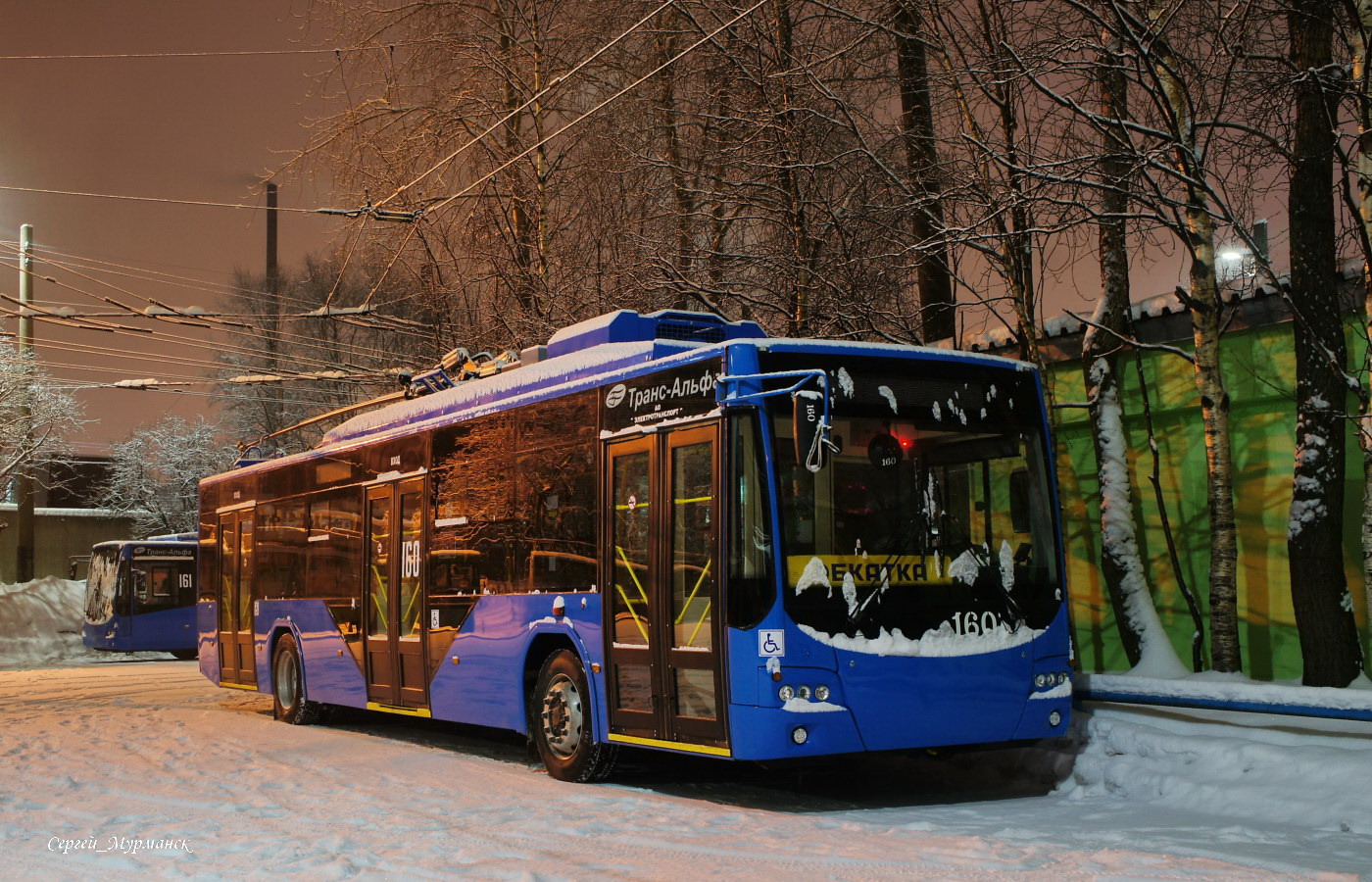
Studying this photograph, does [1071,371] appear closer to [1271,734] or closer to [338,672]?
[1271,734]

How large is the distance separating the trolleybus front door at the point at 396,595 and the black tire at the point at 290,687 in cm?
226

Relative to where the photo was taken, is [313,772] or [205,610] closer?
[313,772]

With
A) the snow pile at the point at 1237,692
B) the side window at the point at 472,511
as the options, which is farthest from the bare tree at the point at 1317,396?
the side window at the point at 472,511

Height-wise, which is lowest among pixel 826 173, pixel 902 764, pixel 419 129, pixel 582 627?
pixel 902 764

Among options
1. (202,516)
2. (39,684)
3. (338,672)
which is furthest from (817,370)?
(39,684)

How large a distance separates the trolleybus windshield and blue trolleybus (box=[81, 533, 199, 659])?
1155 inches

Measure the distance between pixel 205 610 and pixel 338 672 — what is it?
5.58 m

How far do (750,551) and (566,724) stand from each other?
287 centimetres

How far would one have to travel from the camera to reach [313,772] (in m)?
12.2

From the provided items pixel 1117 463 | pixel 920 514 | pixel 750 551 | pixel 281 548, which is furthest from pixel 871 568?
pixel 281 548

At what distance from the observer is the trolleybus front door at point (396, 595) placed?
562 inches

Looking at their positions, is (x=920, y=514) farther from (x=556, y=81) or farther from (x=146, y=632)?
(x=146, y=632)

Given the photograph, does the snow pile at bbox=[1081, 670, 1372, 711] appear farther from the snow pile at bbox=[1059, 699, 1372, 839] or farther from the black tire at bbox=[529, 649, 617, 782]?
the black tire at bbox=[529, 649, 617, 782]

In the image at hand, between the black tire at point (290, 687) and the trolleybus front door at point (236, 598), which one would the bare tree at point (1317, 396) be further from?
the trolleybus front door at point (236, 598)
